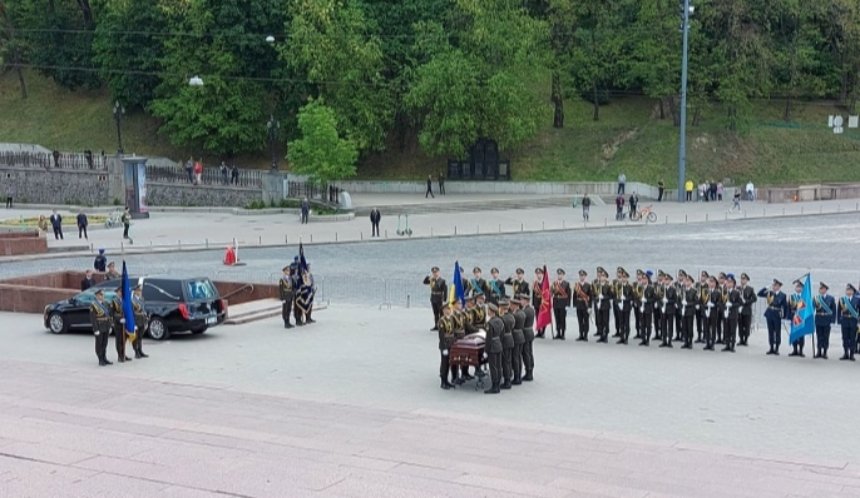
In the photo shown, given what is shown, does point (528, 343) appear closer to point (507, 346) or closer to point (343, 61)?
point (507, 346)

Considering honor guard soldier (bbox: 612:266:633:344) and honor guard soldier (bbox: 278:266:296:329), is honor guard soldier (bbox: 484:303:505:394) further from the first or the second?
honor guard soldier (bbox: 278:266:296:329)

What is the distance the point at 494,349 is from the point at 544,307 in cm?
539

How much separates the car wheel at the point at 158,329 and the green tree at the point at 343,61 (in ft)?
118

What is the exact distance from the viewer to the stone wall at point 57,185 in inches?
2408

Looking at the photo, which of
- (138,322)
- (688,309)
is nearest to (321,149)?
(138,322)

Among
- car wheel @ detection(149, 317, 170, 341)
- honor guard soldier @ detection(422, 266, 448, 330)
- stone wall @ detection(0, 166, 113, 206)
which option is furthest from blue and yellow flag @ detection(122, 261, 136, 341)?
stone wall @ detection(0, 166, 113, 206)

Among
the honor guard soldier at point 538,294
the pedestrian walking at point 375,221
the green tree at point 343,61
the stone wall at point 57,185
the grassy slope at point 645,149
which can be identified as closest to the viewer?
the honor guard soldier at point 538,294

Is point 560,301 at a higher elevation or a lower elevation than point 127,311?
lower

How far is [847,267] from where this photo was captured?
32.8 m

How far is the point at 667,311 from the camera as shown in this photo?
22000 millimetres

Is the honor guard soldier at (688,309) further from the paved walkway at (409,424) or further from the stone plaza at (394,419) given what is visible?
the paved walkway at (409,424)

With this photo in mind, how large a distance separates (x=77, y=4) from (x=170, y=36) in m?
16.5

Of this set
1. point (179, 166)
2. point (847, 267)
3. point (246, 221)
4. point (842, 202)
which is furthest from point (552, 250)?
point (179, 166)

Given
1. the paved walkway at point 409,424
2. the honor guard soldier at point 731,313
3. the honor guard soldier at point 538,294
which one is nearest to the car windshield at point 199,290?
the paved walkway at point 409,424
